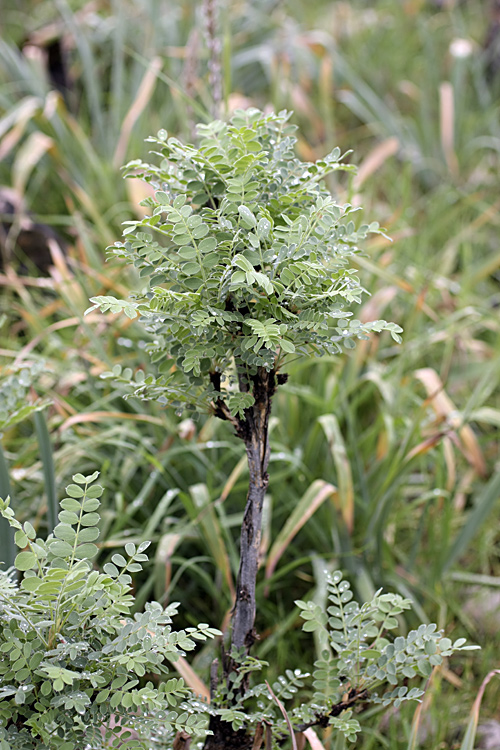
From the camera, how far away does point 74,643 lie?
776 mm

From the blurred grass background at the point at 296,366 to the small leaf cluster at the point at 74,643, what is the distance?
431 mm

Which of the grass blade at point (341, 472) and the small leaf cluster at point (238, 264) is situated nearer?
the small leaf cluster at point (238, 264)

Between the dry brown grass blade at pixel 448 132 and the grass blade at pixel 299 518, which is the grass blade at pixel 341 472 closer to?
the grass blade at pixel 299 518

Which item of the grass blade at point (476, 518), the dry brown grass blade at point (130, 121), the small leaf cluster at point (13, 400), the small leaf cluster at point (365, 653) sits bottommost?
the grass blade at point (476, 518)

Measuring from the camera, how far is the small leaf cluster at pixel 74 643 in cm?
76

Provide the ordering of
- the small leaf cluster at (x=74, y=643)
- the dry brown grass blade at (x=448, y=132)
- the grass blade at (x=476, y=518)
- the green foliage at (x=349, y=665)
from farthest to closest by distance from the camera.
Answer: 1. the dry brown grass blade at (x=448, y=132)
2. the grass blade at (x=476, y=518)
3. the green foliage at (x=349, y=665)
4. the small leaf cluster at (x=74, y=643)

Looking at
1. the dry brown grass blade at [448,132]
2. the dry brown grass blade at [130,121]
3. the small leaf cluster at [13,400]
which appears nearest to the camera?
the small leaf cluster at [13,400]

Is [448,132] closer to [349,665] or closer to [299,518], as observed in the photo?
[299,518]

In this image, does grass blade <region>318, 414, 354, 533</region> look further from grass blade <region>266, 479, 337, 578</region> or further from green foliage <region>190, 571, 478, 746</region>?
green foliage <region>190, 571, 478, 746</region>

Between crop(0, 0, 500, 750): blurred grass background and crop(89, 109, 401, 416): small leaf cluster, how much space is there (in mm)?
184

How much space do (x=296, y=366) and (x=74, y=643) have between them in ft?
3.31

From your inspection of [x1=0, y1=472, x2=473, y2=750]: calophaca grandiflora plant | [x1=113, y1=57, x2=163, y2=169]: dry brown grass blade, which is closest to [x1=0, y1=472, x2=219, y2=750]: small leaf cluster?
[x1=0, y1=472, x2=473, y2=750]: calophaca grandiflora plant

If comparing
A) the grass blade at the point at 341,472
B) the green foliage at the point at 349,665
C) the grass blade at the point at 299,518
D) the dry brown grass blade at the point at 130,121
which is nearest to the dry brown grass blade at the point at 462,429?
the grass blade at the point at 341,472

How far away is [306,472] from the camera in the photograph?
5.07 ft
